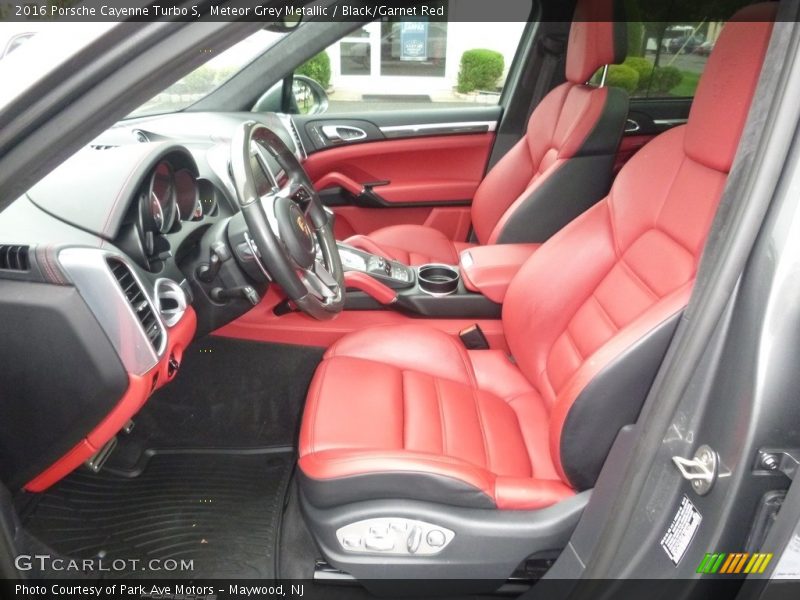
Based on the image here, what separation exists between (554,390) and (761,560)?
0.58 m

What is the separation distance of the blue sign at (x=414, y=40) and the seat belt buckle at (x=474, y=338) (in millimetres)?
1325

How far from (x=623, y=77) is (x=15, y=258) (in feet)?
7.57

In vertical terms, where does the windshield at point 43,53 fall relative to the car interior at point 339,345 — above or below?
above

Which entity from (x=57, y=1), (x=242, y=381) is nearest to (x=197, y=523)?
(x=242, y=381)

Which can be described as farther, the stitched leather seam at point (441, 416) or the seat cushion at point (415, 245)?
the seat cushion at point (415, 245)

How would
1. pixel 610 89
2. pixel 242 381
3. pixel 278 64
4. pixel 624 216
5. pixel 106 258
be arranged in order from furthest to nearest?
pixel 278 64 → pixel 610 89 → pixel 242 381 → pixel 624 216 → pixel 106 258

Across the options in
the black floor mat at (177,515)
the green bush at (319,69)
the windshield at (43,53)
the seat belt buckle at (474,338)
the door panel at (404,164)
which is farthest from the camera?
the door panel at (404,164)

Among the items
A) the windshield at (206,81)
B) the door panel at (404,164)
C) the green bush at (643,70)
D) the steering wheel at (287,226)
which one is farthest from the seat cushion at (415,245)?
the green bush at (643,70)

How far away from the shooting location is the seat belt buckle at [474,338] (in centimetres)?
177

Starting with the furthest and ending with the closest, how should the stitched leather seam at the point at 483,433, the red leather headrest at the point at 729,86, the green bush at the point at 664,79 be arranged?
the green bush at the point at 664,79 < the stitched leather seam at the point at 483,433 < the red leather headrest at the point at 729,86

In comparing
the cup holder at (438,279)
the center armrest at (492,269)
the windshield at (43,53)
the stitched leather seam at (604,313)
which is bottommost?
the cup holder at (438,279)

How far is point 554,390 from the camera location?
1376mm

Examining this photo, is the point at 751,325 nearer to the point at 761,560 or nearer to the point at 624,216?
the point at 761,560

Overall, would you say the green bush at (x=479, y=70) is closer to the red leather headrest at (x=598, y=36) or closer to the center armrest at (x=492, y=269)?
the red leather headrest at (x=598, y=36)
